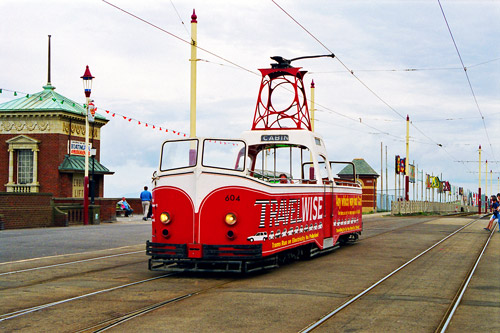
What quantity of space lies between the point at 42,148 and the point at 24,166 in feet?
6.66

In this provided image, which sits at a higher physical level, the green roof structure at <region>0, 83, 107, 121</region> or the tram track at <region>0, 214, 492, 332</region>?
the green roof structure at <region>0, 83, 107, 121</region>

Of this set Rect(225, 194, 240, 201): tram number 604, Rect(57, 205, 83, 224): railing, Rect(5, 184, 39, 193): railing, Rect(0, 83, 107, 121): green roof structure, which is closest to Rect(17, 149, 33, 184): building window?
Rect(5, 184, 39, 193): railing

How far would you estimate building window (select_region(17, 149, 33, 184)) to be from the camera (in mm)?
41656

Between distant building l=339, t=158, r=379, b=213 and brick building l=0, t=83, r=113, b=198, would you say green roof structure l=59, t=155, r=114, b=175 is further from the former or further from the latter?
distant building l=339, t=158, r=379, b=213

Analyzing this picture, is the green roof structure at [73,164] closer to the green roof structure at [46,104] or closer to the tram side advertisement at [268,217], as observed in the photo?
the green roof structure at [46,104]

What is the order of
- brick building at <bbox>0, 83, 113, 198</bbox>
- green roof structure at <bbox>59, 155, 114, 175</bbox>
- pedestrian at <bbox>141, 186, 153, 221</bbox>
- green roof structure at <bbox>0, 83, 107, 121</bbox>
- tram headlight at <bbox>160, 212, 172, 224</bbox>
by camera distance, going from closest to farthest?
1. tram headlight at <bbox>160, 212, 172, 224</bbox>
2. pedestrian at <bbox>141, 186, 153, 221</bbox>
3. green roof structure at <bbox>59, 155, 114, 175</bbox>
4. brick building at <bbox>0, 83, 113, 198</bbox>
5. green roof structure at <bbox>0, 83, 107, 121</bbox>

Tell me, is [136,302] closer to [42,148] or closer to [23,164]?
[42,148]

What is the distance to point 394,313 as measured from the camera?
8672mm

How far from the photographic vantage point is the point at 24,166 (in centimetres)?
4188

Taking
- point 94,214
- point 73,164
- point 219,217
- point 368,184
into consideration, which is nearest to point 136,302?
point 219,217

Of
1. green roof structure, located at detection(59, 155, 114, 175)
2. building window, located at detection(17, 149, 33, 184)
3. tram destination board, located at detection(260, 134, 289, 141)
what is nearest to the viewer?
tram destination board, located at detection(260, 134, 289, 141)

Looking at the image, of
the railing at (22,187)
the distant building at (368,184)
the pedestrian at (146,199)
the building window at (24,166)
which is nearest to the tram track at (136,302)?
the pedestrian at (146,199)

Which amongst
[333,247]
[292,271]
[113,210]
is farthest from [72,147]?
[292,271]

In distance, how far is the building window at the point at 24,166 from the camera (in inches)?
1640
